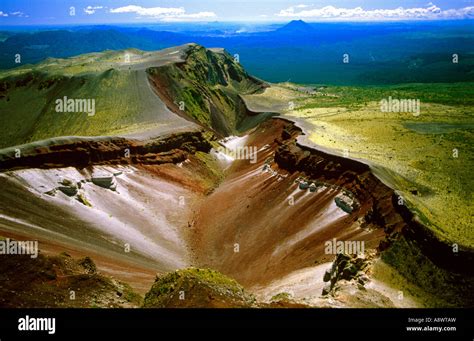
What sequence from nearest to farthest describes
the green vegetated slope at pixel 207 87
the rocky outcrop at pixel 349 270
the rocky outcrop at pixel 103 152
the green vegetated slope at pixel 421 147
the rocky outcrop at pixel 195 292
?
the rocky outcrop at pixel 195 292 < the rocky outcrop at pixel 349 270 < the green vegetated slope at pixel 421 147 < the rocky outcrop at pixel 103 152 < the green vegetated slope at pixel 207 87

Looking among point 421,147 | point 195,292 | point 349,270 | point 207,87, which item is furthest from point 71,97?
point 195,292

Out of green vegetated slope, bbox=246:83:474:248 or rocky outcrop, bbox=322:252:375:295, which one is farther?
green vegetated slope, bbox=246:83:474:248

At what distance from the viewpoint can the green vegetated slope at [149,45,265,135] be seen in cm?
8325

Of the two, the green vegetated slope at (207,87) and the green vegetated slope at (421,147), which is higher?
the green vegetated slope at (207,87)

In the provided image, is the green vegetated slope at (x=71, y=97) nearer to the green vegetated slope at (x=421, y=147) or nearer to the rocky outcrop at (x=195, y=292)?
the green vegetated slope at (x=421, y=147)

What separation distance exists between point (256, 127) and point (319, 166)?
43660mm

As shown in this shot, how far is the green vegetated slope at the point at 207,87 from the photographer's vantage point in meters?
83.2

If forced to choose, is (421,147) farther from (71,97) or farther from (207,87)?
(71,97)

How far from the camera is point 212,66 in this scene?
121250mm

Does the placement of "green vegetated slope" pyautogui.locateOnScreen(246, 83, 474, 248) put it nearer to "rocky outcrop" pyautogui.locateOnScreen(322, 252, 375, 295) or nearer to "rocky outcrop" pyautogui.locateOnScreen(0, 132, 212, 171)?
"rocky outcrop" pyautogui.locateOnScreen(322, 252, 375, 295)

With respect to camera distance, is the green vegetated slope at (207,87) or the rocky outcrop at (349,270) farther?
the green vegetated slope at (207,87)

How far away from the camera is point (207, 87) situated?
332 ft

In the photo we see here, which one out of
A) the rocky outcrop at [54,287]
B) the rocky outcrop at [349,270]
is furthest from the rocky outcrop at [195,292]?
the rocky outcrop at [349,270]

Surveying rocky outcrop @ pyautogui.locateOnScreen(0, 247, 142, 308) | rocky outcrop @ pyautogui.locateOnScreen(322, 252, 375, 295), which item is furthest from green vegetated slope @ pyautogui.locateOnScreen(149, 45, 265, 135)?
rocky outcrop @ pyautogui.locateOnScreen(0, 247, 142, 308)
